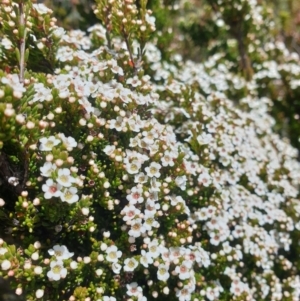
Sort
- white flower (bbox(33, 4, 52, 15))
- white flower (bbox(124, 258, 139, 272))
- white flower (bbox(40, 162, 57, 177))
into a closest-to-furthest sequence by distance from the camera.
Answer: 1. white flower (bbox(40, 162, 57, 177))
2. white flower (bbox(124, 258, 139, 272))
3. white flower (bbox(33, 4, 52, 15))

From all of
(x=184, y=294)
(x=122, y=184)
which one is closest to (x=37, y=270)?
(x=122, y=184)

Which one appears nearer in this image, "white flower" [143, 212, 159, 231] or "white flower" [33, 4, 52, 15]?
"white flower" [143, 212, 159, 231]

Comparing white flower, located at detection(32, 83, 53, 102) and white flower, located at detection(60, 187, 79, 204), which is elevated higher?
white flower, located at detection(32, 83, 53, 102)

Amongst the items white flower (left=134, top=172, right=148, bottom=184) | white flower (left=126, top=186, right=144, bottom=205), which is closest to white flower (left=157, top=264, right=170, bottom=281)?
white flower (left=126, top=186, right=144, bottom=205)

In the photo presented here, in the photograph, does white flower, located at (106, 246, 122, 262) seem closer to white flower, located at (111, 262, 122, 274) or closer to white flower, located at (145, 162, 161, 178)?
white flower, located at (111, 262, 122, 274)

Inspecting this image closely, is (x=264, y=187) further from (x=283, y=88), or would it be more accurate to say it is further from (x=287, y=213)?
(x=283, y=88)

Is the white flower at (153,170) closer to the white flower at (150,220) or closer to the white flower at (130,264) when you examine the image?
the white flower at (150,220)

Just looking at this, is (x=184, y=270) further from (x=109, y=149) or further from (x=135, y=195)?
(x=109, y=149)
